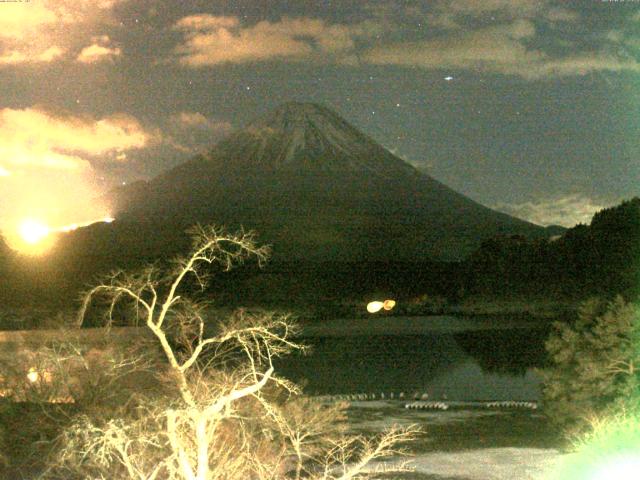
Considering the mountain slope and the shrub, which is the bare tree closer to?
the shrub

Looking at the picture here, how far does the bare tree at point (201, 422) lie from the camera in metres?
10.4

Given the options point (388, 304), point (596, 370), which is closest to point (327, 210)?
point (388, 304)

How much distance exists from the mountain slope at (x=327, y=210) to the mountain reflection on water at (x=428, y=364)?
80.5 metres

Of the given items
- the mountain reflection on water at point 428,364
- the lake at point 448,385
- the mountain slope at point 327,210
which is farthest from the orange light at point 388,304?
the mountain slope at point 327,210

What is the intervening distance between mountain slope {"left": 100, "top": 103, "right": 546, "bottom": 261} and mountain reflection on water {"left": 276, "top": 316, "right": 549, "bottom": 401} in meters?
80.5

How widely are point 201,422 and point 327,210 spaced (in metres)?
166

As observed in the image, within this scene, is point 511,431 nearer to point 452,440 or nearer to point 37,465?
point 452,440

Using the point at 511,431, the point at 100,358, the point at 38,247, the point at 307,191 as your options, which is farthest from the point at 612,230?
the point at 307,191

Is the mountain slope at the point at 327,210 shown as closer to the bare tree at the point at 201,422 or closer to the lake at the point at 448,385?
the lake at the point at 448,385

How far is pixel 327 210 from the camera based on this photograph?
176 meters

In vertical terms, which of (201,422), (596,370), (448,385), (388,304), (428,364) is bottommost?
(388,304)

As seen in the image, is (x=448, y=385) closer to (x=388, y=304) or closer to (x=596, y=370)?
(x=596, y=370)

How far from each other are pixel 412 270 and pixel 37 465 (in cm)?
9710

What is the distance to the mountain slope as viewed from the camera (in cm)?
15275
